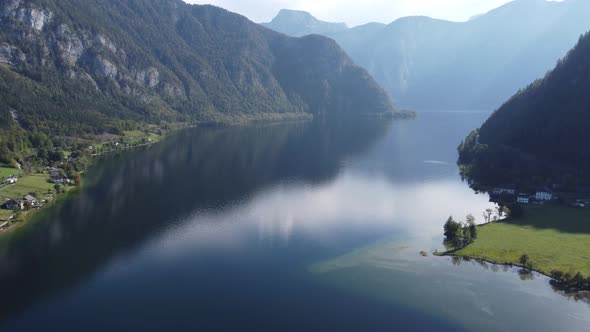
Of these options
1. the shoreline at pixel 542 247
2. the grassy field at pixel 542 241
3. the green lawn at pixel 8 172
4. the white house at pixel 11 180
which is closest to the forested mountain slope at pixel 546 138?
the grassy field at pixel 542 241

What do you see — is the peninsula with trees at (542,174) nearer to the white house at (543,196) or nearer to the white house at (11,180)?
the white house at (543,196)

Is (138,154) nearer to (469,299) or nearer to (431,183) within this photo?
(431,183)

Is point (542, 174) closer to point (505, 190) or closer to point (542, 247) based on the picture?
point (505, 190)

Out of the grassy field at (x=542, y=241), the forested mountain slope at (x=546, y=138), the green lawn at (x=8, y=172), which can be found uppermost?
the forested mountain slope at (x=546, y=138)

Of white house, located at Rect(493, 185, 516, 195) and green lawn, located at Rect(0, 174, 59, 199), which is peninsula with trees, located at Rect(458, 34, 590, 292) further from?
green lawn, located at Rect(0, 174, 59, 199)

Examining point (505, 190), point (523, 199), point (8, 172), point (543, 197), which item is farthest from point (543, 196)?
point (8, 172)
